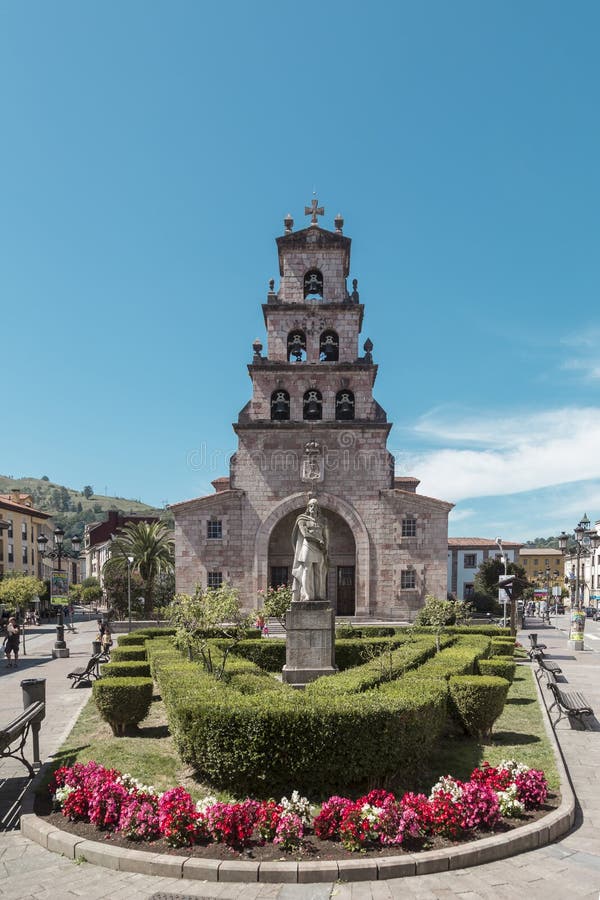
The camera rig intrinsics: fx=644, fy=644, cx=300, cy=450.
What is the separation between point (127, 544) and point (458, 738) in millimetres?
35144

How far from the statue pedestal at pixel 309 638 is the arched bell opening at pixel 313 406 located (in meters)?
21.2

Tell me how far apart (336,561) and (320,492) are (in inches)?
160

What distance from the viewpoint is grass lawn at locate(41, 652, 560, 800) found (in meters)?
9.50

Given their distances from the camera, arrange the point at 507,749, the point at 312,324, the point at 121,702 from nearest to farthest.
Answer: the point at 507,749
the point at 121,702
the point at 312,324

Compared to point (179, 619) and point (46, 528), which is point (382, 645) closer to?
point (179, 619)

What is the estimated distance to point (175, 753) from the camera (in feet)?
35.6

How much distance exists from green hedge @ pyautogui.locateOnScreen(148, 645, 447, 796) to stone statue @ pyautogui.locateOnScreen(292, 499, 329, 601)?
674cm

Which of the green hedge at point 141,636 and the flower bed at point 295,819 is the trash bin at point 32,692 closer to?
the flower bed at point 295,819

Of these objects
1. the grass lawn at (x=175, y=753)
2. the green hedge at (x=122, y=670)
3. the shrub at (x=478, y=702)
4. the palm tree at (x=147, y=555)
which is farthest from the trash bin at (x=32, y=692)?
the palm tree at (x=147, y=555)

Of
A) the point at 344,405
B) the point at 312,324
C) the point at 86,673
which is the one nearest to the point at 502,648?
the point at 86,673

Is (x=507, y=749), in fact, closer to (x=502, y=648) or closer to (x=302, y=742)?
(x=302, y=742)

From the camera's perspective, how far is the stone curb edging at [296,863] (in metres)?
6.32

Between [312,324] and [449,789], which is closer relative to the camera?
[449,789]

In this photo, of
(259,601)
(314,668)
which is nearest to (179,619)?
(314,668)
